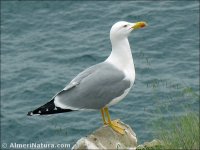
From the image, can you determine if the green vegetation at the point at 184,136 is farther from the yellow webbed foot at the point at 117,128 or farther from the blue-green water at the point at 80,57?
the blue-green water at the point at 80,57

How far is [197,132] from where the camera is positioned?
870 centimetres

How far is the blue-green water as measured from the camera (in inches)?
766

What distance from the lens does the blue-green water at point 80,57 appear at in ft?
63.8

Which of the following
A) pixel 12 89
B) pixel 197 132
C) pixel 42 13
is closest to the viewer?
pixel 197 132

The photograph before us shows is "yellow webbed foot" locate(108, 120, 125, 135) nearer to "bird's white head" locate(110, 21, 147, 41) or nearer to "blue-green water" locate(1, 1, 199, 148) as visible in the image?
"bird's white head" locate(110, 21, 147, 41)

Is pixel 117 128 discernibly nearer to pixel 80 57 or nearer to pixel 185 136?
pixel 185 136

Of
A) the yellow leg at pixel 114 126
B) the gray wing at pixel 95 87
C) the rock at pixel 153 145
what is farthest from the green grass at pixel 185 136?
the yellow leg at pixel 114 126

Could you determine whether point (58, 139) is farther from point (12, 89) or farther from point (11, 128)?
point (12, 89)

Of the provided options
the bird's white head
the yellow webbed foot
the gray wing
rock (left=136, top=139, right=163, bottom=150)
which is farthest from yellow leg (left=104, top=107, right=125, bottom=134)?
the bird's white head

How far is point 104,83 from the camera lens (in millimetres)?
9773

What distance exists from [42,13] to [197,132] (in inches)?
760

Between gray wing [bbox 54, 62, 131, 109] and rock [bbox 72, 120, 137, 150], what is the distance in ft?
1.96

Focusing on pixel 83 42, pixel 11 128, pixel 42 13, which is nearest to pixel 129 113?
pixel 11 128

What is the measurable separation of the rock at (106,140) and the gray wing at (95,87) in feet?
1.96
